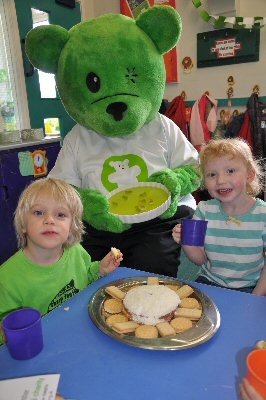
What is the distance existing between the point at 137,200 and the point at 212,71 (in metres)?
1.73

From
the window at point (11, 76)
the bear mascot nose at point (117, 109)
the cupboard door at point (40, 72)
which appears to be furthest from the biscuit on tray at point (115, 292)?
the cupboard door at point (40, 72)

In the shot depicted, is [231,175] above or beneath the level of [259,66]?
beneath

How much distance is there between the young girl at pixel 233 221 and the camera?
3.88 ft

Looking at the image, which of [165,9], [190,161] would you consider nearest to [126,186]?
[190,161]

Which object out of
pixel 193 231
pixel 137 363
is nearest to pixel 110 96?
pixel 193 231

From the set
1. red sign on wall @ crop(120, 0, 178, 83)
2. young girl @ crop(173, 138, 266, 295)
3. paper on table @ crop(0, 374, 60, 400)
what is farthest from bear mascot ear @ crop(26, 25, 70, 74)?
red sign on wall @ crop(120, 0, 178, 83)

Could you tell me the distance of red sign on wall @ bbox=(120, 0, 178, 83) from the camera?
279 centimetres

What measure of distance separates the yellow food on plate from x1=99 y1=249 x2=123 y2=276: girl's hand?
31 cm

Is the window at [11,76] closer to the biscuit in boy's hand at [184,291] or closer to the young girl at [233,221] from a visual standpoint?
the young girl at [233,221]

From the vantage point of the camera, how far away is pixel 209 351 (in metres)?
0.71

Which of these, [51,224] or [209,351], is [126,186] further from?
[209,351]

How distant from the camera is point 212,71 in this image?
268 centimetres

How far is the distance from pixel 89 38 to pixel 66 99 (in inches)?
10.0

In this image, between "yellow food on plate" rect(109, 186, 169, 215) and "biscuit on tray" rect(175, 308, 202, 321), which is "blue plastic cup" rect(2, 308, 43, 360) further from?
"yellow food on plate" rect(109, 186, 169, 215)
